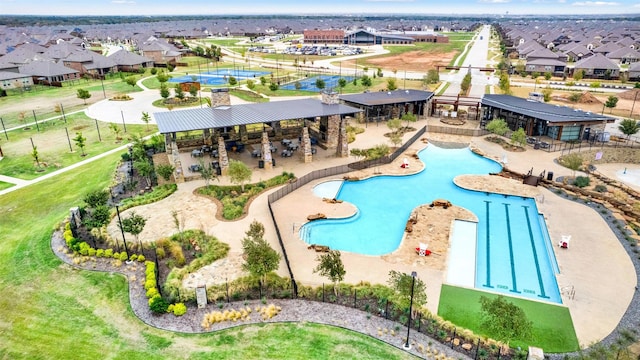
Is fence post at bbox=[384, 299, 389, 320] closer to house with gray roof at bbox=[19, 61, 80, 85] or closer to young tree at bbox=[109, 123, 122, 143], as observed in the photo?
young tree at bbox=[109, 123, 122, 143]

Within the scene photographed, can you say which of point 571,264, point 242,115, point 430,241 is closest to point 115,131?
point 242,115

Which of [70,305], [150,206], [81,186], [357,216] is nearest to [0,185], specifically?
[81,186]

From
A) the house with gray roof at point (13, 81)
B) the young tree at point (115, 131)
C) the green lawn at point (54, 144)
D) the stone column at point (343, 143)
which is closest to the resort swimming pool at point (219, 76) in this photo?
the house with gray roof at point (13, 81)

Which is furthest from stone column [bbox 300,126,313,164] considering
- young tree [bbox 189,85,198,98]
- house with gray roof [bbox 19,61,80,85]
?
house with gray roof [bbox 19,61,80,85]

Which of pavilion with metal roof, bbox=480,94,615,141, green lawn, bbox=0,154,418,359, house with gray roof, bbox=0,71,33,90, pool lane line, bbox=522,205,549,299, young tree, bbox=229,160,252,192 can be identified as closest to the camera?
green lawn, bbox=0,154,418,359

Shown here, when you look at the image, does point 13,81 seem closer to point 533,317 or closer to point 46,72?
point 46,72

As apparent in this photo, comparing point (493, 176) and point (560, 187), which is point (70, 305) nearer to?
point (493, 176)
